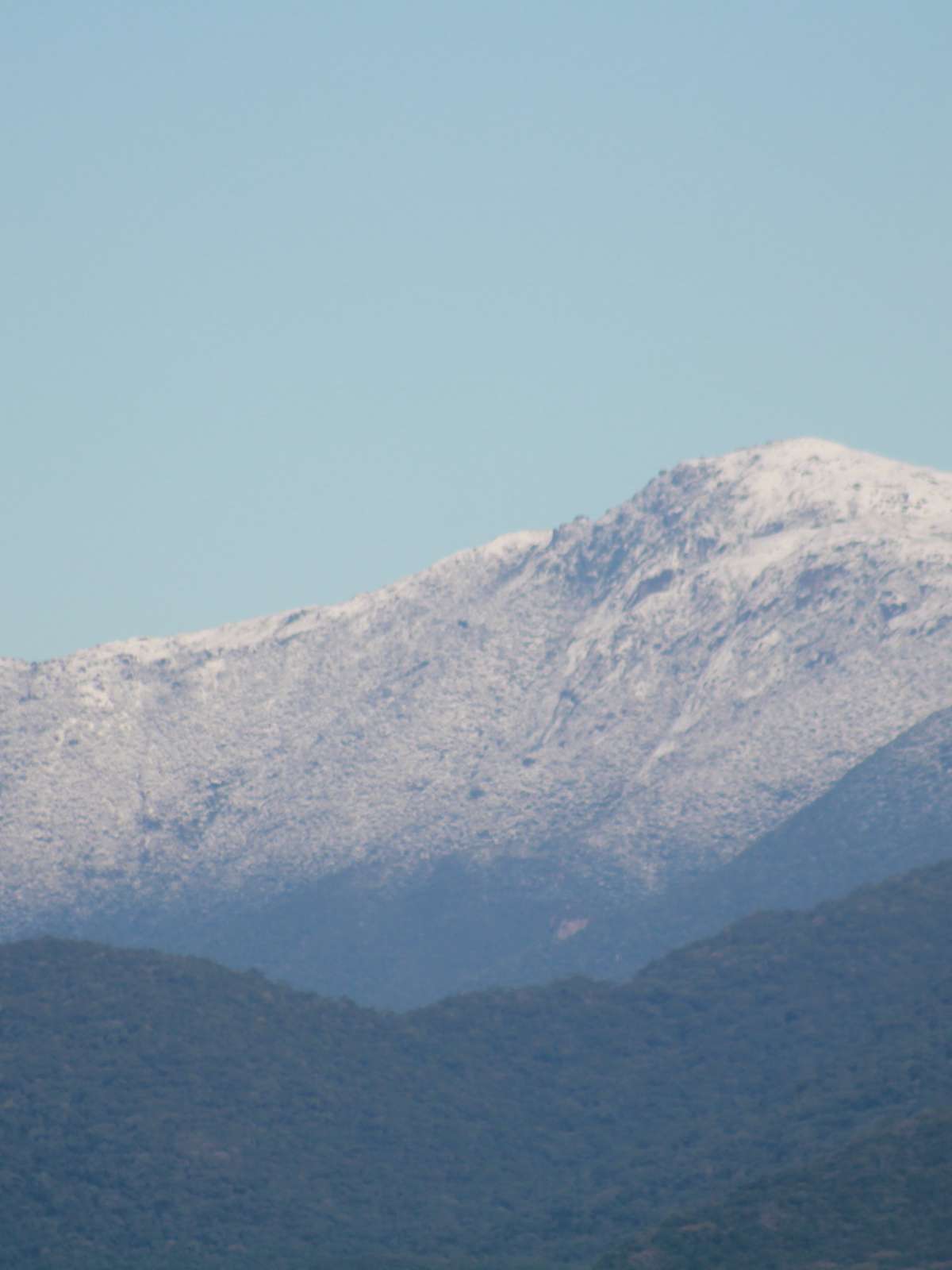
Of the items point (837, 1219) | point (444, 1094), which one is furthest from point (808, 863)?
point (837, 1219)

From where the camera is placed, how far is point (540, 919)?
7421 inches

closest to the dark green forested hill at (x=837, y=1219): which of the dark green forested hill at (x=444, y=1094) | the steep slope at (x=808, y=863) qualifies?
the dark green forested hill at (x=444, y=1094)

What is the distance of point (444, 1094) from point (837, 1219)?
116ft

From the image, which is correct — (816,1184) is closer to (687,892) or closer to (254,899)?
(687,892)

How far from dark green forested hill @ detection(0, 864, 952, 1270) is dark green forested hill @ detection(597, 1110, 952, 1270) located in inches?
240

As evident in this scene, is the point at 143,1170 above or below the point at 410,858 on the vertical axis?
below

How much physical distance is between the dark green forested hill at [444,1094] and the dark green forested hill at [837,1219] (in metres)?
6.10

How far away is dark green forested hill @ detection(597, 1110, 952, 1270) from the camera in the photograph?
228 feet

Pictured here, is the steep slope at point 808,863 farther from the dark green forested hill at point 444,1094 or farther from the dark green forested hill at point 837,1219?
the dark green forested hill at point 837,1219

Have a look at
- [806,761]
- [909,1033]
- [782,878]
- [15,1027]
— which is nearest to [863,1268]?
[909,1033]

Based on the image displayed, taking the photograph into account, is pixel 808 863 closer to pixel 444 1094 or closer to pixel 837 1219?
pixel 444 1094

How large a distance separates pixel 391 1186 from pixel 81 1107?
46.1ft

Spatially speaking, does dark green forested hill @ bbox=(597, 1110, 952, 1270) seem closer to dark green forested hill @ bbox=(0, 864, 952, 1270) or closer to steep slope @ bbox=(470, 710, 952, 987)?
dark green forested hill @ bbox=(0, 864, 952, 1270)

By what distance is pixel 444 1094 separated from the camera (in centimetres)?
10506
